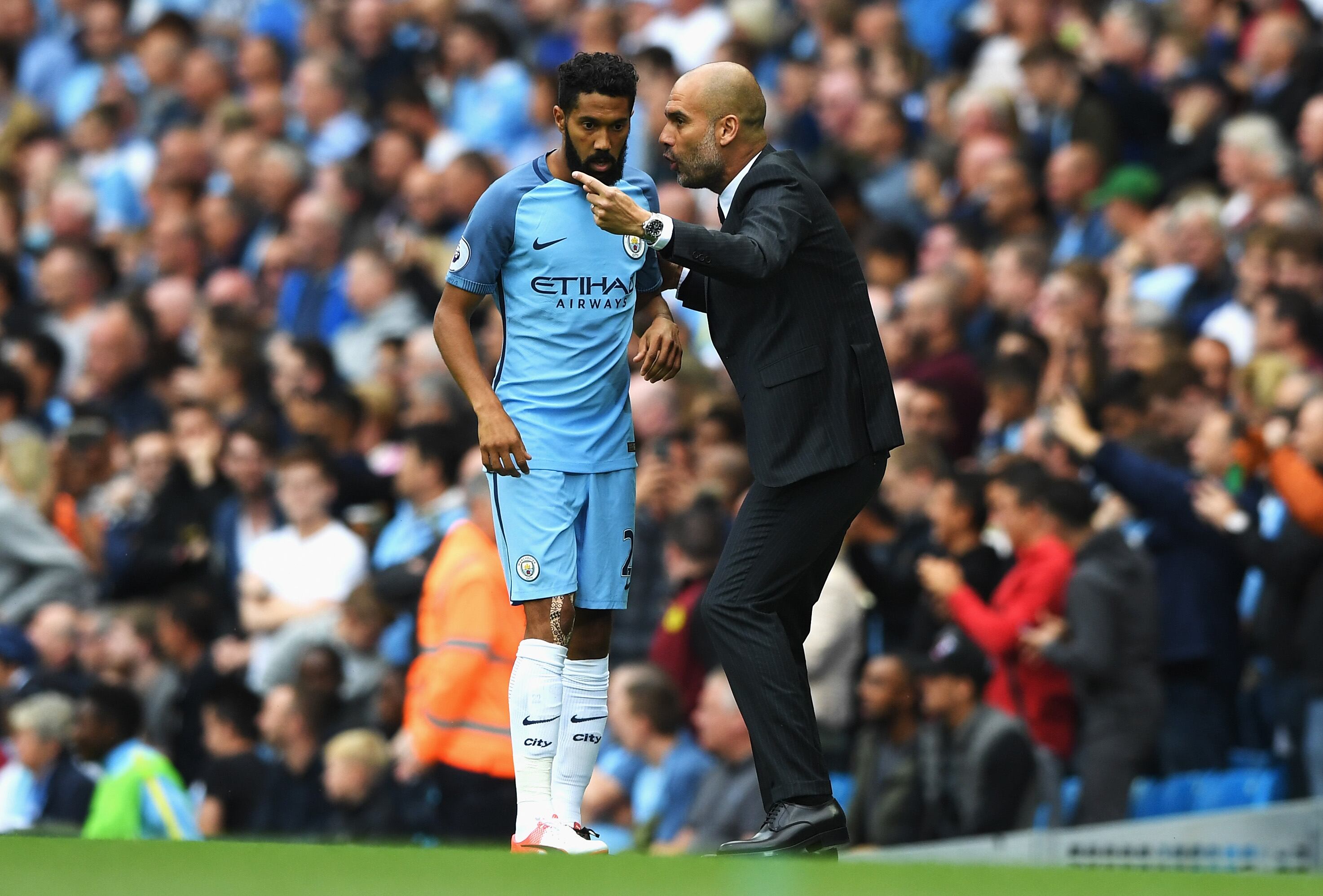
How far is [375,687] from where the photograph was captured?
33.4 feet

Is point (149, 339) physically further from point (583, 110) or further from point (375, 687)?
point (583, 110)

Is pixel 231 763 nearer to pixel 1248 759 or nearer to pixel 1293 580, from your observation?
pixel 1248 759

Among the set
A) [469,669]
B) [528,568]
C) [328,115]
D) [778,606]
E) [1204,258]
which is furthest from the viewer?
[328,115]

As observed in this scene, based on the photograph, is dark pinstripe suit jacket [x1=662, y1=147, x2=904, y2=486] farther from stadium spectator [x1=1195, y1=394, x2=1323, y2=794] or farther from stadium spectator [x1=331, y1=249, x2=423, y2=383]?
stadium spectator [x1=331, y1=249, x2=423, y2=383]

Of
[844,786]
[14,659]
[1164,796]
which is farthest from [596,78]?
[14,659]

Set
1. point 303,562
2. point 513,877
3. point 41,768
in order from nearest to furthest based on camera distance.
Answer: point 513,877
point 41,768
point 303,562

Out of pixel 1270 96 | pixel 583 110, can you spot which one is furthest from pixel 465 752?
pixel 1270 96

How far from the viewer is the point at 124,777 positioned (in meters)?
9.40

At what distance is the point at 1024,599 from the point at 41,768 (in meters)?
4.67

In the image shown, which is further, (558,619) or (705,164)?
(558,619)

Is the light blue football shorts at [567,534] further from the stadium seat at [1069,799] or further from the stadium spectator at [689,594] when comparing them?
the stadium seat at [1069,799]

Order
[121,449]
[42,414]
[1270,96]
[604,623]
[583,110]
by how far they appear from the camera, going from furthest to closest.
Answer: [42,414], [121,449], [1270,96], [604,623], [583,110]

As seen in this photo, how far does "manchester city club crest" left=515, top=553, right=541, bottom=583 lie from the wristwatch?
105cm

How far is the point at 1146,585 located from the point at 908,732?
115cm
